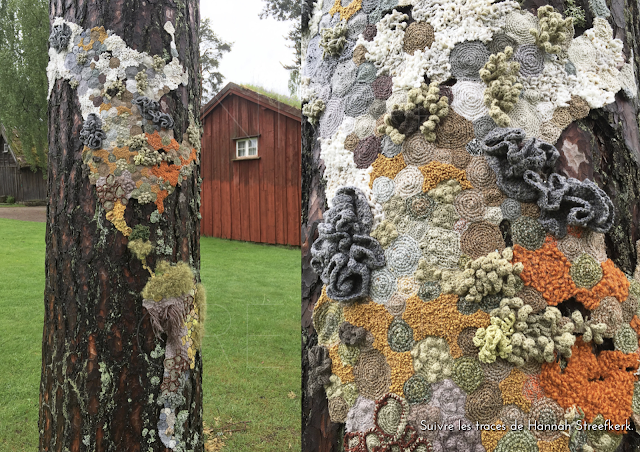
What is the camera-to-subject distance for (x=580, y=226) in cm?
96

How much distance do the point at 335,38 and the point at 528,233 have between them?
0.74 meters

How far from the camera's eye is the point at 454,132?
40.5 inches

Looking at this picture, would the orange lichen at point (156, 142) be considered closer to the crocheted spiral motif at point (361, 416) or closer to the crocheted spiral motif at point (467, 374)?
the crocheted spiral motif at point (361, 416)

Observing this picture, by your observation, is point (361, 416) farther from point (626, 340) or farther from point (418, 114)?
point (418, 114)

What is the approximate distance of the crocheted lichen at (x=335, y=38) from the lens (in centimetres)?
119

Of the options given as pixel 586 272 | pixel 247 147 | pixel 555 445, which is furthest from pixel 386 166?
pixel 247 147

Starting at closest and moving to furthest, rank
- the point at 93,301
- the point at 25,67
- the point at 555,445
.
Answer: the point at 555,445 → the point at 93,301 → the point at 25,67

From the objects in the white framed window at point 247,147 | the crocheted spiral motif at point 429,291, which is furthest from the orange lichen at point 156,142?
the white framed window at point 247,147

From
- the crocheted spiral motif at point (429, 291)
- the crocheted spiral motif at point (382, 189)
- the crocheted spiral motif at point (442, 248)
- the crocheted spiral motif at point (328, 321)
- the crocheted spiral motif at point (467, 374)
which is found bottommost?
the crocheted spiral motif at point (467, 374)

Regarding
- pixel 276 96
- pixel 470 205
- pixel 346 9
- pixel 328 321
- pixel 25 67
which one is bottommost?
pixel 328 321

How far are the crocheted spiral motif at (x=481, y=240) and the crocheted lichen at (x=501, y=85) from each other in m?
0.24

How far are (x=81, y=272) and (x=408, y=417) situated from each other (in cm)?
159

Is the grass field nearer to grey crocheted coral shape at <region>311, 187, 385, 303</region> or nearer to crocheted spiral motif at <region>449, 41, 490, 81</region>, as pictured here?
grey crocheted coral shape at <region>311, 187, 385, 303</region>

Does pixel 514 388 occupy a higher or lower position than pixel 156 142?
lower
